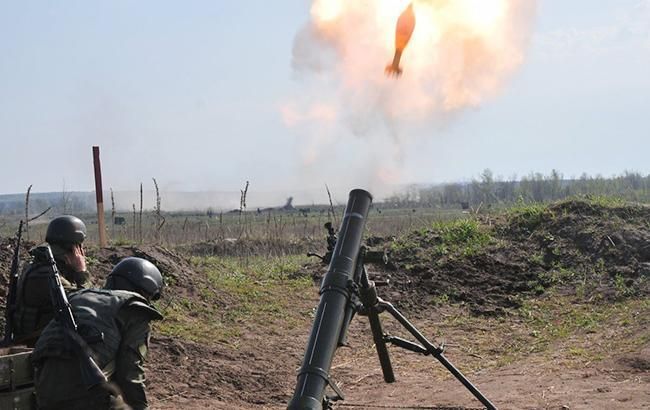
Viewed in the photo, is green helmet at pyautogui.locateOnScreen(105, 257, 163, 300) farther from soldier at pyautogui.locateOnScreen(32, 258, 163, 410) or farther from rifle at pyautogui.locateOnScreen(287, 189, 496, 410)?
rifle at pyautogui.locateOnScreen(287, 189, 496, 410)

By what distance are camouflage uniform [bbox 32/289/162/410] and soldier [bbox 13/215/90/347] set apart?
2.12 feet

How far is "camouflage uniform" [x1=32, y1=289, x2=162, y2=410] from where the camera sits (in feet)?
16.3

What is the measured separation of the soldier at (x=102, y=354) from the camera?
16.3 ft

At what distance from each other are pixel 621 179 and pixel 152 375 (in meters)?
96.2

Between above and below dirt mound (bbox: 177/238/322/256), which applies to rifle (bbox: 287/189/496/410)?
above

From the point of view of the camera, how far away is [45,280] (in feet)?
19.4

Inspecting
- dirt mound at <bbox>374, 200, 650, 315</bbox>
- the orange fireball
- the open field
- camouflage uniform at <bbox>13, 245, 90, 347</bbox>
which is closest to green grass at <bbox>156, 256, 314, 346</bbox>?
the open field

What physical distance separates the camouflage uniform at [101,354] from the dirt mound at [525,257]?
8.69 metres

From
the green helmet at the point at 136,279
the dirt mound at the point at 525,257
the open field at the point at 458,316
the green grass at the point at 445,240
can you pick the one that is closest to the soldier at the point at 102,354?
the green helmet at the point at 136,279

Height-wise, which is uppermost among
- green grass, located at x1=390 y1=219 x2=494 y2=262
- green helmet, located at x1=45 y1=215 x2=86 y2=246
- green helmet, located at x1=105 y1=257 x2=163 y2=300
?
green helmet, located at x1=45 y1=215 x2=86 y2=246

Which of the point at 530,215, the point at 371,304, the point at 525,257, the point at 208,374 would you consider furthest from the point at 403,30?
the point at 530,215

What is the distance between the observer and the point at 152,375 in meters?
9.05

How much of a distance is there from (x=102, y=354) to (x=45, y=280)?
114 centimetres

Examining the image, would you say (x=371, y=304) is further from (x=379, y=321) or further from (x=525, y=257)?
(x=525, y=257)
